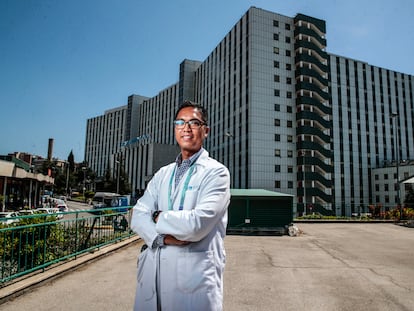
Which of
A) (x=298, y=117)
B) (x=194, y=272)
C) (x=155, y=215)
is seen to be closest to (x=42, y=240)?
(x=155, y=215)

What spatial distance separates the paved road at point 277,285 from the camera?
4.44 meters

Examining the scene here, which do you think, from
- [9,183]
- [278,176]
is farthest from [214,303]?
[278,176]

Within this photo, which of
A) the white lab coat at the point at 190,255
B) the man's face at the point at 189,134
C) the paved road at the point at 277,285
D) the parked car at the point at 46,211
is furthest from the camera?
the parked car at the point at 46,211

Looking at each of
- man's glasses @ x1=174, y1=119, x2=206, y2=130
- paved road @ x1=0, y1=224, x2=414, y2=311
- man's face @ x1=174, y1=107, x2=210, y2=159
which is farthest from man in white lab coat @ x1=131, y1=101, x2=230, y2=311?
paved road @ x1=0, y1=224, x2=414, y2=311

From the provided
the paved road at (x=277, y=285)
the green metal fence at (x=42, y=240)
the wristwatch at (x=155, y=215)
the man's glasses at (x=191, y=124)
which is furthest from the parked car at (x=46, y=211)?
the man's glasses at (x=191, y=124)

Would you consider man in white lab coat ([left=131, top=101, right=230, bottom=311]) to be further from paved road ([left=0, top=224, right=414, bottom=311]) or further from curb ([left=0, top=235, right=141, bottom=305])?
curb ([left=0, top=235, right=141, bottom=305])

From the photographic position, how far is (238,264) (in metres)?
7.49

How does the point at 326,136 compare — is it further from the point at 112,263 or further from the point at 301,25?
the point at 112,263

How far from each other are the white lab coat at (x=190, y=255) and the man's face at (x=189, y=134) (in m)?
0.29

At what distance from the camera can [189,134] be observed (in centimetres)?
224

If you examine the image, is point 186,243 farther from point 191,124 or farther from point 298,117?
point 298,117

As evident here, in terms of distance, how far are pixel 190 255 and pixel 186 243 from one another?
0.08 m

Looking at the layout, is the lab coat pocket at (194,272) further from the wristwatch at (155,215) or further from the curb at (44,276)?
the curb at (44,276)

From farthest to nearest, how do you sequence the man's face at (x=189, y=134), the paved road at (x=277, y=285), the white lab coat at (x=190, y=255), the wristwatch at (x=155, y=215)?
the paved road at (x=277, y=285), the man's face at (x=189, y=134), the wristwatch at (x=155, y=215), the white lab coat at (x=190, y=255)
